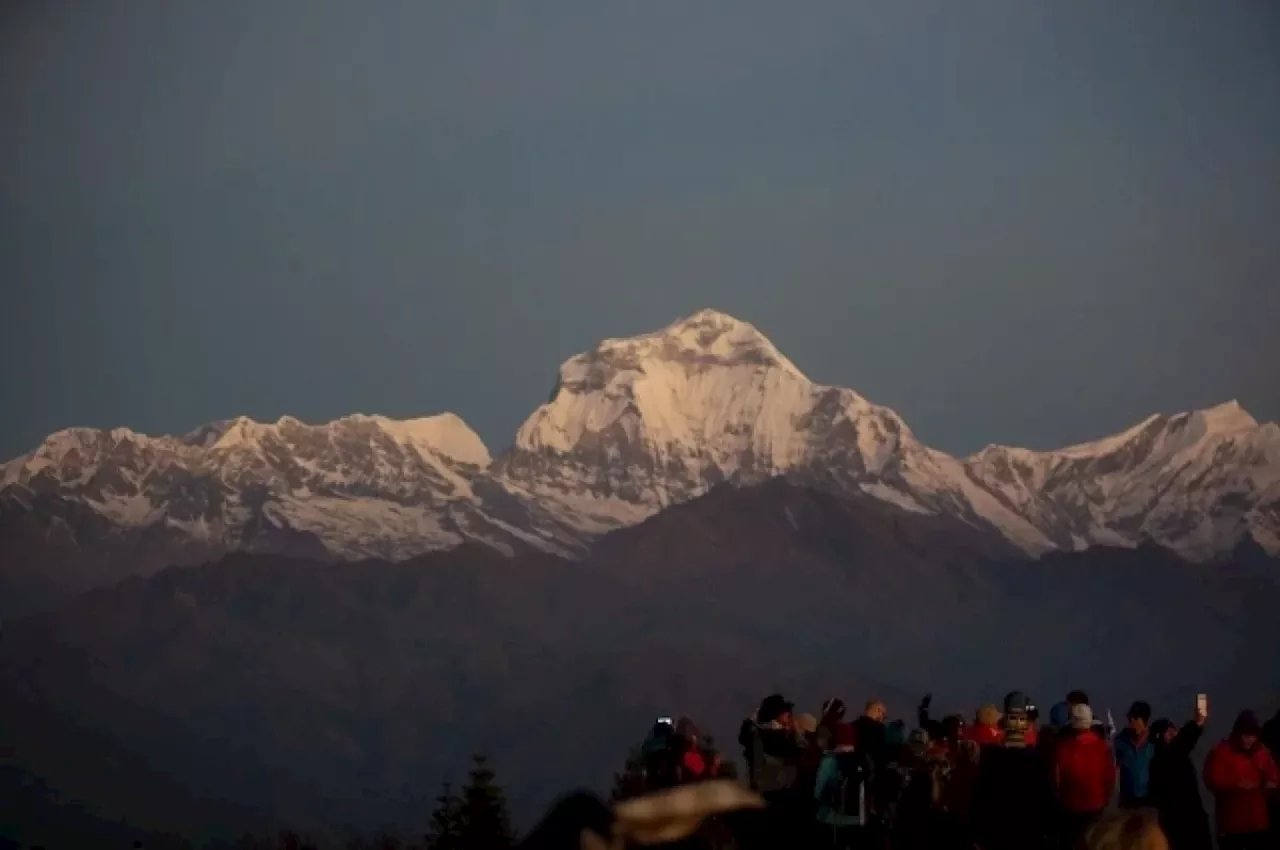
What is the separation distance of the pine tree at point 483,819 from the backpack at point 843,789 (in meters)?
5.21

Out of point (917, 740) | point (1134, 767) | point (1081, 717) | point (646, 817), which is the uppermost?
point (1081, 717)

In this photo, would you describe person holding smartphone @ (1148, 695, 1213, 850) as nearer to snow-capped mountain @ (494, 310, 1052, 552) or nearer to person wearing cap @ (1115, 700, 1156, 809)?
person wearing cap @ (1115, 700, 1156, 809)

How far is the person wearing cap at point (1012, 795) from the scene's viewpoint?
50.4 ft

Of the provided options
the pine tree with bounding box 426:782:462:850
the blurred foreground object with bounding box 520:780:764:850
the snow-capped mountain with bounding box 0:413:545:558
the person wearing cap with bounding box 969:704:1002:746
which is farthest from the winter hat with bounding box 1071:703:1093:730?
the snow-capped mountain with bounding box 0:413:545:558

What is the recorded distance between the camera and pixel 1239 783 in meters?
15.8

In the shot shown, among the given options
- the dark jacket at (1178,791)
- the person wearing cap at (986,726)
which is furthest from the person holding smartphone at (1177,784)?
the person wearing cap at (986,726)

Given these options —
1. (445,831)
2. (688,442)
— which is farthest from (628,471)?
(445,831)

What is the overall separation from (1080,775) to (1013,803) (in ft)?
1.55

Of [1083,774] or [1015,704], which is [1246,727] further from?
[1015,704]

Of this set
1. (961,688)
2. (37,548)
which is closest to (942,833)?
(37,548)

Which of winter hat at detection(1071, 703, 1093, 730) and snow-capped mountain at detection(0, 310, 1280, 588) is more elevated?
snow-capped mountain at detection(0, 310, 1280, 588)

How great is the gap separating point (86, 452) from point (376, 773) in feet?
51.2

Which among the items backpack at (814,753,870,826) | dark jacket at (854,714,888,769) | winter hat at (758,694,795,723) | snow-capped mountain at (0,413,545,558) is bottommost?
backpack at (814,753,870,826)

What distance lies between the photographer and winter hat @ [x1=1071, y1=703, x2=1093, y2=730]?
1546 cm
